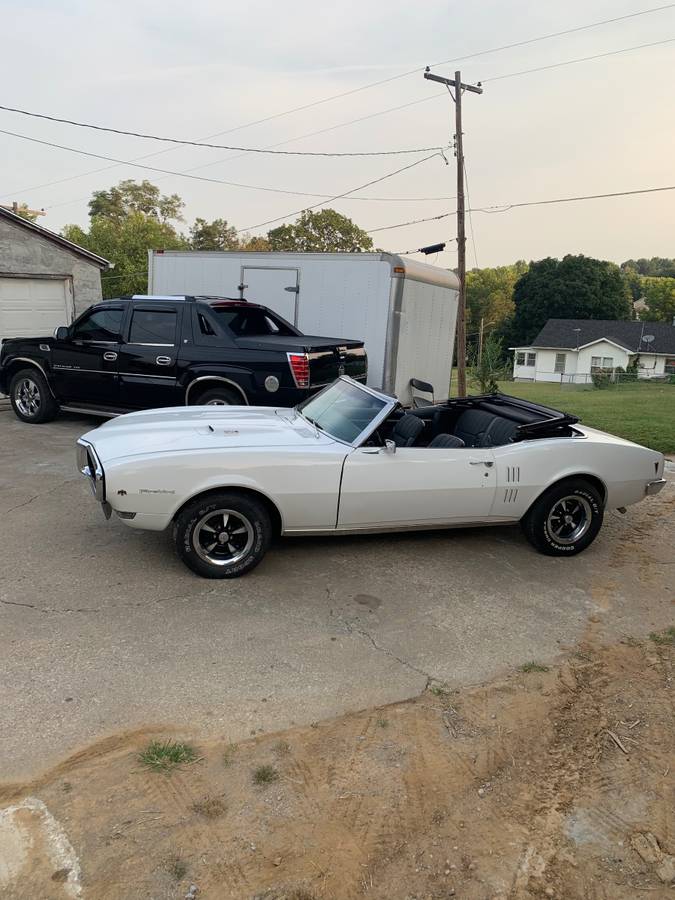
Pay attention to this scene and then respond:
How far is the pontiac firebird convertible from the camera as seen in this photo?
453 centimetres

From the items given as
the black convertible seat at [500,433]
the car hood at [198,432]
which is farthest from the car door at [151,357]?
the black convertible seat at [500,433]

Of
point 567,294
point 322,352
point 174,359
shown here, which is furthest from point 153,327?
point 567,294

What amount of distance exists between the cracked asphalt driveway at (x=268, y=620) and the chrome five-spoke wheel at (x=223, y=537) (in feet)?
0.64

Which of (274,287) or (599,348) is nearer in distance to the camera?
(274,287)

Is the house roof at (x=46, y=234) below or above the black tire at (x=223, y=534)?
above

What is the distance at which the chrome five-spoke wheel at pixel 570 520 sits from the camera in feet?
18.0

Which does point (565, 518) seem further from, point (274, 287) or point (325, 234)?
point (325, 234)

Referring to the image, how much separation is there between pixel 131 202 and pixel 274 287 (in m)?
54.4

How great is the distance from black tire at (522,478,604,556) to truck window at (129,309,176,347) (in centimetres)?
544

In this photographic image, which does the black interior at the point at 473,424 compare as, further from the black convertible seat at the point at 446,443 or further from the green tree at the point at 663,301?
the green tree at the point at 663,301

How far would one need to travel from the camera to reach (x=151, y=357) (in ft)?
28.8

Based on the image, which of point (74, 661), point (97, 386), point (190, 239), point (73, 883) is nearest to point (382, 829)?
point (73, 883)

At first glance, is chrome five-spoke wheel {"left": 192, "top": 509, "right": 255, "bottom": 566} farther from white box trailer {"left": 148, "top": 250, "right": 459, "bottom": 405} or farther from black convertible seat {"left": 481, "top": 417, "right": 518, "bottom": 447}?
white box trailer {"left": 148, "top": 250, "right": 459, "bottom": 405}

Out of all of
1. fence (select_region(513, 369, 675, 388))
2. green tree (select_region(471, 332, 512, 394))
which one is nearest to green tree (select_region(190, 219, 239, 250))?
fence (select_region(513, 369, 675, 388))
